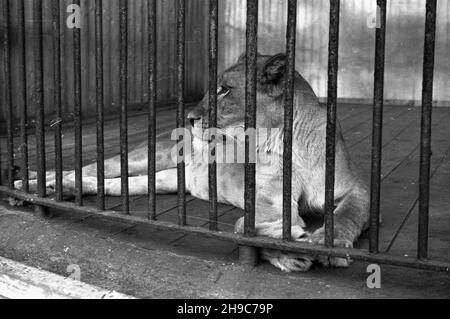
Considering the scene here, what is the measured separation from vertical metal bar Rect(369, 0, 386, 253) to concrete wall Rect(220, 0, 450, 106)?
7.40m

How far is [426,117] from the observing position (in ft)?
6.61

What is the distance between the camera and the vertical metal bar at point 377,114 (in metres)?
2.05

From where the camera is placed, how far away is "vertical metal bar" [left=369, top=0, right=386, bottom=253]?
2.05 m

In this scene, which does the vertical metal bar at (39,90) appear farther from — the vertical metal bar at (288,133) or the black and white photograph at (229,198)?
the vertical metal bar at (288,133)

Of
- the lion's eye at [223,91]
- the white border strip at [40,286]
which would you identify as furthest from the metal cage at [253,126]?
the lion's eye at [223,91]

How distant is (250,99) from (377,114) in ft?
1.53

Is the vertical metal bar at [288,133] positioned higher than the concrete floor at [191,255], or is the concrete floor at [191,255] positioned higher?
the vertical metal bar at [288,133]

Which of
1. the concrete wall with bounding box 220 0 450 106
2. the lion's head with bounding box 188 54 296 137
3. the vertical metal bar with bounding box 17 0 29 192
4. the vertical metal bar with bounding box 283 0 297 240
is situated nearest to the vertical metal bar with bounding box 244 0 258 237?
the vertical metal bar with bounding box 283 0 297 240

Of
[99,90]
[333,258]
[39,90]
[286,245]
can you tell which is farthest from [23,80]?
[333,258]

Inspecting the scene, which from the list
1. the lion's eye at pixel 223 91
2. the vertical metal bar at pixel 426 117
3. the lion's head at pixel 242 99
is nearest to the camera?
the vertical metal bar at pixel 426 117

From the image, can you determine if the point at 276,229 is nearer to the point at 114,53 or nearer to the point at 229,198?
the point at 229,198

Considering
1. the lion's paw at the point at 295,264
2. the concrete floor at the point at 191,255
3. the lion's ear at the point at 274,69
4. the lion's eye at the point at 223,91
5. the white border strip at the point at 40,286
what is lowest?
the white border strip at the point at 40,286

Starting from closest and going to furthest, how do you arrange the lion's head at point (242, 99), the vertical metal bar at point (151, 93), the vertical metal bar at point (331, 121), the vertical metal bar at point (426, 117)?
the vertical metal bar at point (426, 117), the vertical metal bar at point (331, 121), the vertical metal bar at point (151, 93), the lion's head at point (242, 99)

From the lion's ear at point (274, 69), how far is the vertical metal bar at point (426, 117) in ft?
2.83
